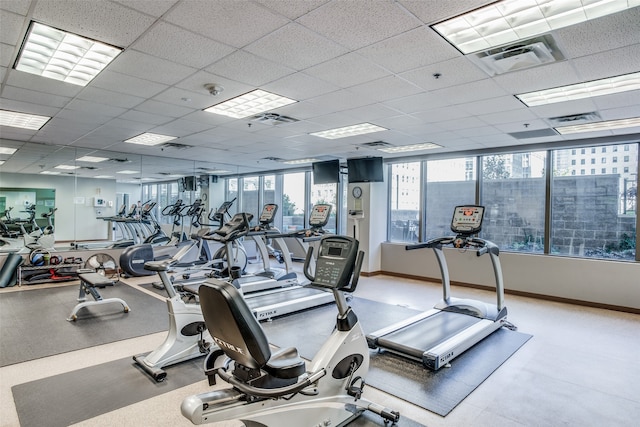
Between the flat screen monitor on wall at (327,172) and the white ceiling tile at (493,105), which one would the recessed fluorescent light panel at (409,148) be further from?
the white ceiling tile at (493,105)

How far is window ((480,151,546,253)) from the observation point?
21.1ft

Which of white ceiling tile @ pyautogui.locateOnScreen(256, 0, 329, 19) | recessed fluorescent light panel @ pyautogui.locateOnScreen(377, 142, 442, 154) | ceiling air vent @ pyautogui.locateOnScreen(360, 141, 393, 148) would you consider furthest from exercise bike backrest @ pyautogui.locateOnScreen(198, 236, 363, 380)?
recessed fluorescent light panel @ pyautogui.locateOnScreen(377, 142, 442, 154)

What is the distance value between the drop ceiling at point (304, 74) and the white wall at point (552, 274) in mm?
2003

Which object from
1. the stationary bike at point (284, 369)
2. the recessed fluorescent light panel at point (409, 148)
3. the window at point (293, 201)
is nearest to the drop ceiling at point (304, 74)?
the recessed fluorescent light panel at point (409, 148)

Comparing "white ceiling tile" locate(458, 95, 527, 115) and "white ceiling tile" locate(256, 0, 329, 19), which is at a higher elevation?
"white ceiling tile" locate(256, 0, 329, 19)

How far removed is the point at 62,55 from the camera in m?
3.03

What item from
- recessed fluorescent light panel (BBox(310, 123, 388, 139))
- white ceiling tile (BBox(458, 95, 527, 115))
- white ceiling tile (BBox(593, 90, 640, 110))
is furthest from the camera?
recessed fluorescent light panel (BBox(310, 123, 388, 139))

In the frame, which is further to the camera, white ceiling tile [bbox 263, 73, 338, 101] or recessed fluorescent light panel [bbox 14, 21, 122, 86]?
white ceiling tile [bbox 263, 73, 338, 101]

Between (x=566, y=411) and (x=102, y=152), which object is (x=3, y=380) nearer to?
(x=566, y=411)

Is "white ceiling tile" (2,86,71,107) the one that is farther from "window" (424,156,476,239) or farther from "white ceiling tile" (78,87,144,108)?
"window" (424,156,476,239)

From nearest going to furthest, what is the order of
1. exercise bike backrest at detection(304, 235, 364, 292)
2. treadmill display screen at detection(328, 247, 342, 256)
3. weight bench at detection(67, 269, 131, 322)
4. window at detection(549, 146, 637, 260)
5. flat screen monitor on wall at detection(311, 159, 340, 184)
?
exercise bike backrest at detection(304, 235, 364, 292), treadmill display screen at detection(328, 247, 342, 256), weight bench at detection(67, 269, 131, 322), window at detection(549, 146, 637, 260), flat screen monitor on wall at detection(311, 159, 340, 184)

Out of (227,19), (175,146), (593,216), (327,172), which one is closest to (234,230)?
(227,19)

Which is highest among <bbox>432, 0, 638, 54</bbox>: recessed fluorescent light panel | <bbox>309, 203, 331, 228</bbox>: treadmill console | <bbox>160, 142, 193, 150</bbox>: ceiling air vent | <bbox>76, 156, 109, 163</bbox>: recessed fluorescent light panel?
<bbox>432, 0, 638, 54</bbox>: recessed fluorescent light panel

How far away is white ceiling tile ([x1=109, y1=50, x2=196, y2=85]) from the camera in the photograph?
298 cm
